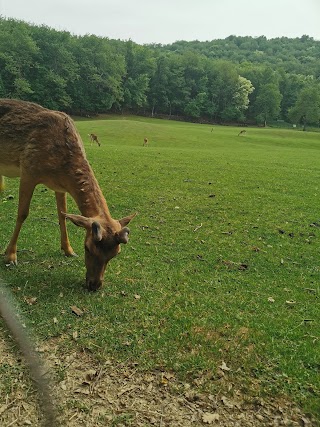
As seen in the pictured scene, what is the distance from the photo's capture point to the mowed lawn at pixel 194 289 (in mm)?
4570

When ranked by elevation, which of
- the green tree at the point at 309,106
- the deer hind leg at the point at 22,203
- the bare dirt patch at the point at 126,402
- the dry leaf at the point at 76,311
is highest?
the green tree at the point at 309,106

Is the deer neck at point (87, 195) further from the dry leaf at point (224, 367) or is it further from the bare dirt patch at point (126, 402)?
the dry leaf at point (224, 367)

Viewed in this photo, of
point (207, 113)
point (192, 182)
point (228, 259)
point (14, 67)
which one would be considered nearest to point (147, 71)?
point (207, 113)

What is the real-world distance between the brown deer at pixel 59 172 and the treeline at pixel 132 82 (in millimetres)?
78413

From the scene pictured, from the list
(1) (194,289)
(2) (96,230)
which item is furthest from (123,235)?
(1) (194,289)

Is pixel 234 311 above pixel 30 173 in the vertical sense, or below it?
below

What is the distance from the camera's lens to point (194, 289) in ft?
20.7

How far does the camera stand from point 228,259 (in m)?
7.72

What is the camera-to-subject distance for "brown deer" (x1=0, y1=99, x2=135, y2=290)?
536 cm

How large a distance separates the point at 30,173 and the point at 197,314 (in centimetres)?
362

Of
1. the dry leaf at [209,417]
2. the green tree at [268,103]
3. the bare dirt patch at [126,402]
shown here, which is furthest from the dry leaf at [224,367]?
the green tree at [268,103]

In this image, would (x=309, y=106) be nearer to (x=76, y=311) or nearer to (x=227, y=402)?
(x=76, y=311)

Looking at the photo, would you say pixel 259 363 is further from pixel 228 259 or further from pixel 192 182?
pixel 192 182

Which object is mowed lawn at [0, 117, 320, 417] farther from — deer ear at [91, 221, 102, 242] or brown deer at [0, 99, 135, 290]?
deer ear at [91, 221, 102, 242]
